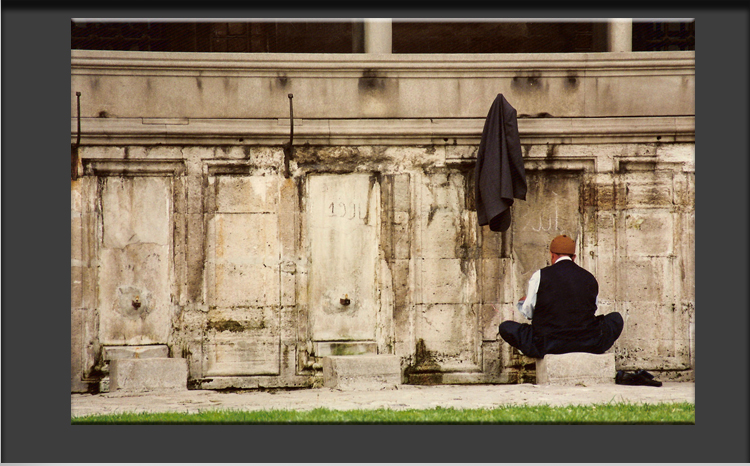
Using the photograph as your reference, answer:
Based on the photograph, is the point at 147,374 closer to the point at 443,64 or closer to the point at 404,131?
the point at 404,131

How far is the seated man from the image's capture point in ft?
32.5

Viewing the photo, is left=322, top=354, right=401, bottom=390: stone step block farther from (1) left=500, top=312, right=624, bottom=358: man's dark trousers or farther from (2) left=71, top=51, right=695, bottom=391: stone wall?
(1) left=500, top=312, right=624, bottom=358: man's dark trousers

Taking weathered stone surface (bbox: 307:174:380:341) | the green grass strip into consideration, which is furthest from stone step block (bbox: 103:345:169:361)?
the green grass strip

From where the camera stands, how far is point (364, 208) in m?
10.6

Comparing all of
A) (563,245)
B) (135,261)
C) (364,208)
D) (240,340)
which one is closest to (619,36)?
(563,245)

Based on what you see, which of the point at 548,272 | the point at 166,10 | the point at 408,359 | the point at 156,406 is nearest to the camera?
the point at 166,10

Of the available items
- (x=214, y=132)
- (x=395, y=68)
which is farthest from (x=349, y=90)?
(x=214, y=132)

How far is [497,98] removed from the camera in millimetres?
10195

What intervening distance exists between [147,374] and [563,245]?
3790 millimetres

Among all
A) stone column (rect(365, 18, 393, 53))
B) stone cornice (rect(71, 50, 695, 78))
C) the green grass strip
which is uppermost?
stone column (rect(365, 18, 393, 53))

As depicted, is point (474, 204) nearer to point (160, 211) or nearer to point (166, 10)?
point (160, 211)

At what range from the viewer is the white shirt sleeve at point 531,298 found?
9.99 metres

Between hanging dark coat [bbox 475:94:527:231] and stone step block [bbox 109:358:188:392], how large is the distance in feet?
9.84
